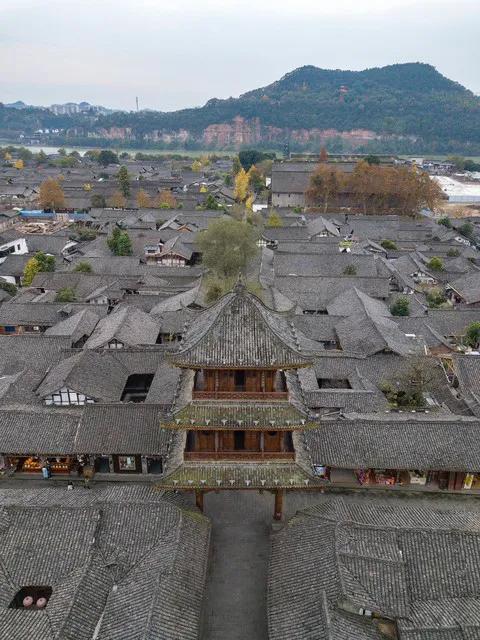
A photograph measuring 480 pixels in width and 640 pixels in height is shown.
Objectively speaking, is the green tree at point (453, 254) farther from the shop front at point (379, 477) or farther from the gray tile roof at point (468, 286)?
the shop front at point (379, 477)

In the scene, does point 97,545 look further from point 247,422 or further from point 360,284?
point 360,284

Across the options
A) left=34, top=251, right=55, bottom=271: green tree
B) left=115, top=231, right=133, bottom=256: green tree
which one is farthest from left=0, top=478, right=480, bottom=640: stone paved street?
left=115, top=231, right=133, bottom=256: green tree

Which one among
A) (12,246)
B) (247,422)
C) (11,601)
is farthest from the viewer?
(12,246)

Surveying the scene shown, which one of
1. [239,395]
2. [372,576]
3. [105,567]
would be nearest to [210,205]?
[239,395]

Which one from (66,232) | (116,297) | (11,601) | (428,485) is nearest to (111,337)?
(116,297)

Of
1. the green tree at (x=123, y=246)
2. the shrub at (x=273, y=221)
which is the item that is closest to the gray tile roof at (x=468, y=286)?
the shrub at (x=273, y=221)

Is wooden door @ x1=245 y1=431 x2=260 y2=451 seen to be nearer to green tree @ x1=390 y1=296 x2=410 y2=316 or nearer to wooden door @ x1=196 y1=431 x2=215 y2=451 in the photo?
wooden door @ x1=196 y1=431 x2=215 y2=451

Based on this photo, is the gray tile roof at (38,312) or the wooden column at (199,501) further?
the gray tile roof at (38,312)
